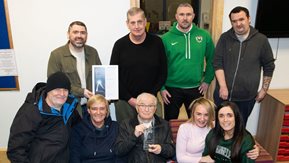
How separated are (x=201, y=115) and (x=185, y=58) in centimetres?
72

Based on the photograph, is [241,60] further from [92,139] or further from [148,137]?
[92,139]

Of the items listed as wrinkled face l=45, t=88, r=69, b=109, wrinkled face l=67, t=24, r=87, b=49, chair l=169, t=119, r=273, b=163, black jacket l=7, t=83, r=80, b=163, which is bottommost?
chair l=169, t=119, r=273, b=163

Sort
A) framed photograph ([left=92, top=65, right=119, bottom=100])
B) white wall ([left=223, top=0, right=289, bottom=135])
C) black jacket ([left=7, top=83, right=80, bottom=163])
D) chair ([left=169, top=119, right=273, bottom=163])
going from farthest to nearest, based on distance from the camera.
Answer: white wall ([left=223, top=0, right=289, bottom=135]) → framed photograph ([left=92, top=65, right=119, bottom=100]) → chair ([left=169, top=119, right=273, bottom=163]) → black jacket ([left=7, top=83, right=80, bottom=163])

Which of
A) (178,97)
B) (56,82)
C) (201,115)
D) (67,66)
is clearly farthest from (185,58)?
(56,82)

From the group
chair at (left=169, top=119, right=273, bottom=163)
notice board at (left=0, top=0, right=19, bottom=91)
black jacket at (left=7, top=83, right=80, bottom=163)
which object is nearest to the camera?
black jacket at (left=7, top=83, right=80, bottom=163)

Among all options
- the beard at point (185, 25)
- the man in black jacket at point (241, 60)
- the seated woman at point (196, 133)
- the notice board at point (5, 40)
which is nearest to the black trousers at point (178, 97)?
the man in black jacket at point (241, 60)

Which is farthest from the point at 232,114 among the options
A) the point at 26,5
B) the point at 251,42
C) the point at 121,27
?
the point at 26,5

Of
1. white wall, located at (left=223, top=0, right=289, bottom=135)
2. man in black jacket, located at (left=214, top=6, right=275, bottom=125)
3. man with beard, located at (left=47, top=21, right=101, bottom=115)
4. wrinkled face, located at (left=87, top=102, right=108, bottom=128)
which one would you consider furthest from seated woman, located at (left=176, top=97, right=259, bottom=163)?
white wall, located at (left=223, top=0, right=289, bottom=135)

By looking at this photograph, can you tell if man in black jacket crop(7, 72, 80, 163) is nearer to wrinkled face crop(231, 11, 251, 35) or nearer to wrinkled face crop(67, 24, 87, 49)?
wrinkled face crop(67, 24, 87, 49)

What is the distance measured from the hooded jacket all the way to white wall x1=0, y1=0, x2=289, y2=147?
608 millimetres

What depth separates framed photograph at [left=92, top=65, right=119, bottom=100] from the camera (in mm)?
2887

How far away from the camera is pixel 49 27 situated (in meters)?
3.35

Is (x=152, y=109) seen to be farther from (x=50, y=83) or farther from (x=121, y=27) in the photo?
(x=121, y=27)

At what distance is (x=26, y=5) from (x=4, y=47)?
1.79ft
